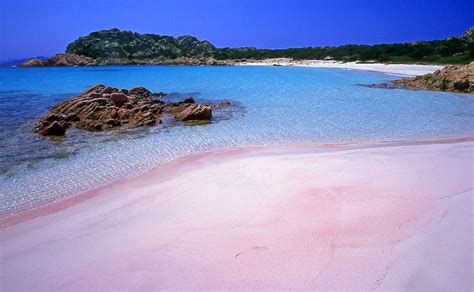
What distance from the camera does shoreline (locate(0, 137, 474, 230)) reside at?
574cm

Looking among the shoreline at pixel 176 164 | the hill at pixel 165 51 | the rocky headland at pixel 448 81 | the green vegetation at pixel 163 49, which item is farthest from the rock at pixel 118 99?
the green vegetation at pixel 163 49

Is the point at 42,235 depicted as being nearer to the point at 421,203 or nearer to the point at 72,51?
the point at 421,203

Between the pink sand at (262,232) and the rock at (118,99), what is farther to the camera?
the rock at (118,99)

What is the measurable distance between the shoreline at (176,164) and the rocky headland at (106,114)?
5583mm

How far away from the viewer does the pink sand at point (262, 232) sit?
3.71 meters

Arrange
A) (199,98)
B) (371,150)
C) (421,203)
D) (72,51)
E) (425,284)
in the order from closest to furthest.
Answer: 1. (425,284)
2. (421,203)
3. (371,150)
4. (199,98)
5. (72,51)

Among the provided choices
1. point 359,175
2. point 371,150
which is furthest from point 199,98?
point 359,175

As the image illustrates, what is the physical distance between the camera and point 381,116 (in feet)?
48.5

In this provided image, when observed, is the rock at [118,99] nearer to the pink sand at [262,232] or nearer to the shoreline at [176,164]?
the shoreline at [176,164]

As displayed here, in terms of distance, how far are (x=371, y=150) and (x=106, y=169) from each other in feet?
21.6

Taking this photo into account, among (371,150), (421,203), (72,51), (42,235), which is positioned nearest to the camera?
(42,235)

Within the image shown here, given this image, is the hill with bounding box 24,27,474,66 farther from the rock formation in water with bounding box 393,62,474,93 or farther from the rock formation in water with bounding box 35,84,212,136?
the rock formation in water with bounding box 35,84,212,136

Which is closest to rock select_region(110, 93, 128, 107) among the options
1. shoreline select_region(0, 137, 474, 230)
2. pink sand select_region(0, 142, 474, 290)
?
shoreline select_region(0, 137, 474, 230)

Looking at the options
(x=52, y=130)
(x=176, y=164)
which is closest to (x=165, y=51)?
(x=52, y=130)
